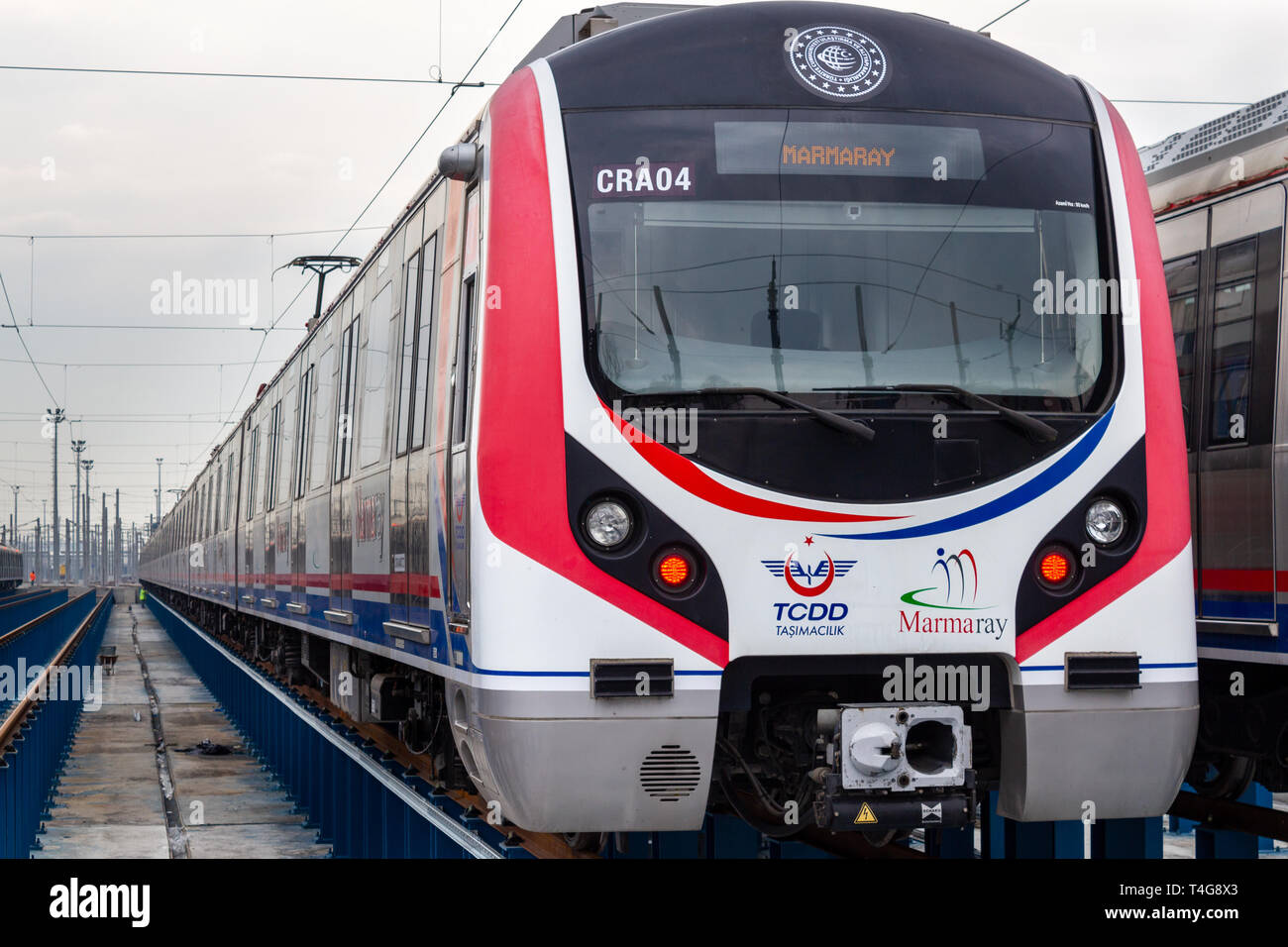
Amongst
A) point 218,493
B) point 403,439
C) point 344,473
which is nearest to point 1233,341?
point 403,439

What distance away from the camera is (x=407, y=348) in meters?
8.48

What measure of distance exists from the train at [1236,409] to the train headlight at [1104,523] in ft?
4.75

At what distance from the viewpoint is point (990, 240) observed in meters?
6.03

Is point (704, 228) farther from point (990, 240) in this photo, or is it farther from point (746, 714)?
point (746, 714)

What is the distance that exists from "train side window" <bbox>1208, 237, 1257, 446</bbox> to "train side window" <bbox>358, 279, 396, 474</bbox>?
13.6ft

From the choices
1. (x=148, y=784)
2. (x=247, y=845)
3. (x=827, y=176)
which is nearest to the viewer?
(x=827, y=176)

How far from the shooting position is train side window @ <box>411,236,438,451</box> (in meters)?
7.73

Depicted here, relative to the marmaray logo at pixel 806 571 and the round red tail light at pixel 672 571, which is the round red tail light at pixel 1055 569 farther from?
the round red tail light at pixel 672 571

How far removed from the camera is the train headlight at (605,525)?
5609 mm

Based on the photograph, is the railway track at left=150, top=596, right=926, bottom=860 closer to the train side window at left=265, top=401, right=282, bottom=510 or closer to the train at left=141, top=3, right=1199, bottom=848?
the train at left=141, top=3, right=1199, bottom=848

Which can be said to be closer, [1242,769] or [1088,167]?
[1088,167]
